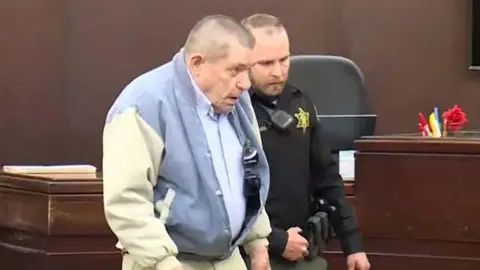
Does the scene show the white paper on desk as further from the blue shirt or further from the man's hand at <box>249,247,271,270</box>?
the blue shirt

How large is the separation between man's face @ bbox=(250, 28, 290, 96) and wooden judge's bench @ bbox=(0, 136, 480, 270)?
2.66ft

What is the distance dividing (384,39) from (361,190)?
166 centimetres

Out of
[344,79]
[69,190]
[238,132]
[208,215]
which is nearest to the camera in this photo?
[208,215]

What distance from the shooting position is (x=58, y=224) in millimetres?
3086

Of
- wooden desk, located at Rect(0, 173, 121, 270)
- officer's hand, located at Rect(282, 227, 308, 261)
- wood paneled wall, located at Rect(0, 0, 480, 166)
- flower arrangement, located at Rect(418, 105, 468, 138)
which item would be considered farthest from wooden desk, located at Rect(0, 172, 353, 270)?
wood paneled wall, located at Rect(0, 0, 480, 166)

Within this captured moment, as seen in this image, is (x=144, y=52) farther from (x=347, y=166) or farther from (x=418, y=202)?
(x=418, y=202)

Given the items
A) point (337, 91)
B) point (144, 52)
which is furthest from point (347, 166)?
point (144, 52)

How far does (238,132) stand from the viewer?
7.09 ft

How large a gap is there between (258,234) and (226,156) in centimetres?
29

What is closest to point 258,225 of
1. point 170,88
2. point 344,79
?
point 170,88

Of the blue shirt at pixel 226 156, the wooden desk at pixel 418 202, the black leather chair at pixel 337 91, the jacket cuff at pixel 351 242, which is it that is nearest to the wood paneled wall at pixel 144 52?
the black leather chair at pixel 337 91

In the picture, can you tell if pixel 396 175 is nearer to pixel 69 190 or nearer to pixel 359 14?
pixel 69 190

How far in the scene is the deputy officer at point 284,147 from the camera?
7.91ft

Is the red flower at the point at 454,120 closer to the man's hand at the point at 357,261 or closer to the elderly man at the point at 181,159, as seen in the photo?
the man's hand at the point at 357,261
